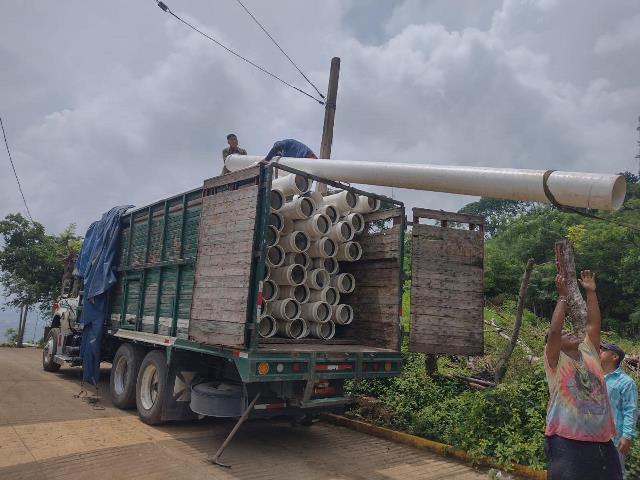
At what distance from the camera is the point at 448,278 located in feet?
22.9

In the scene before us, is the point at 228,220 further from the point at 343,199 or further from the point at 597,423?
the point at 597,423

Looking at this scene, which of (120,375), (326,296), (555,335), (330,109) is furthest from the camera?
(330,109)

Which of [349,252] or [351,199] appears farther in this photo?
[351,199]

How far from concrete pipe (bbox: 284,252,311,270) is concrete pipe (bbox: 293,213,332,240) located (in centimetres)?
27

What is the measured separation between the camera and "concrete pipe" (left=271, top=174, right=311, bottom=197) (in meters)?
6.41

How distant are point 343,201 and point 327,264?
3.03 ft

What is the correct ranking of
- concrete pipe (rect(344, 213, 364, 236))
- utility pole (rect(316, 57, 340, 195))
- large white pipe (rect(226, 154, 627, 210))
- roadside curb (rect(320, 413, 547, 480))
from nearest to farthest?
large white pipe (rect(226, 154, 627, 210)) < roadside curb (rect(320, 413, 547, 480)) < concrete pipe (rect(344, 213, 364, 236)) < utility pole (rect(316, 57, 340, 195))

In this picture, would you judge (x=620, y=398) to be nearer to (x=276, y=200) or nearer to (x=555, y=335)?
(x=555, y=335)

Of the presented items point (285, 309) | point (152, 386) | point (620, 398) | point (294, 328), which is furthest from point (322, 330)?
point (620, 398)

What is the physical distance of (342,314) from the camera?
6.88 m

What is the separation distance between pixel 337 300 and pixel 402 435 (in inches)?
76.3

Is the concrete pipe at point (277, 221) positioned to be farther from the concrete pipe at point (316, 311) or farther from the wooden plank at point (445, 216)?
the wooden plank at point (445, 216)

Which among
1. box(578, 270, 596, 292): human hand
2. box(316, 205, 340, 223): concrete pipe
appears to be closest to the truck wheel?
box(316, 205, 340, 223): concrete pipe

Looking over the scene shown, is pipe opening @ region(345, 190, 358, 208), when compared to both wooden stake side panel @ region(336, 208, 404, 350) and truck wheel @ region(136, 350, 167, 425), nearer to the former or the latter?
wooden stake side panel @ region(336, 208, 404, 350)
